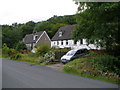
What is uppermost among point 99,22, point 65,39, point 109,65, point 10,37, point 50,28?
point 50,28

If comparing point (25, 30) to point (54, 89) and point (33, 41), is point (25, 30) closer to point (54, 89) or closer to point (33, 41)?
point (33, 41)

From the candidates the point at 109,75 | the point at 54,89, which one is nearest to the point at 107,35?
the point at 109,75

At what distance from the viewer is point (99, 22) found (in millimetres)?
10859

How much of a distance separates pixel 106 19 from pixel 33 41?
40133mm

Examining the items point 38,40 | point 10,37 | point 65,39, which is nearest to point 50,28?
point 10,37

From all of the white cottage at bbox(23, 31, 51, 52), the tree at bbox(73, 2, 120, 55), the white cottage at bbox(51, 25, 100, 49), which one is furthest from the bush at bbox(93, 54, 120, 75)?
the white cottage at bbox(23, 31, 51, 52)

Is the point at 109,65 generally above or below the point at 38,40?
below

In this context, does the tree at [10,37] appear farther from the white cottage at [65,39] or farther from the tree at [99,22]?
the tree at [99,22]

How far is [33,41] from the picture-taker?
48906mm

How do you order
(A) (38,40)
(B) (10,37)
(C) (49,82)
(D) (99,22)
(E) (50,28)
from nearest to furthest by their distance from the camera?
(C) (49,82) < (D) (99,22) < (A) (38,40) < (B) (10,37) < (E) (50,28)

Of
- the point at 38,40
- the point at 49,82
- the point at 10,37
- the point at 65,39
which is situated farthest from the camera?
the point at 10,37

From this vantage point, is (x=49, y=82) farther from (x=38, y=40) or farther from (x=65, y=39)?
(x=38, y=40)

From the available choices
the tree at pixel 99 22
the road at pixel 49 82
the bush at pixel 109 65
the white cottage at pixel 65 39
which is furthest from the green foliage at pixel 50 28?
the road at pixel 49 82

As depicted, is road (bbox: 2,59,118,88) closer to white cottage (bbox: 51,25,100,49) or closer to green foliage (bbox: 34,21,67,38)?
white cottage (bbox: 51,25,100,49)
